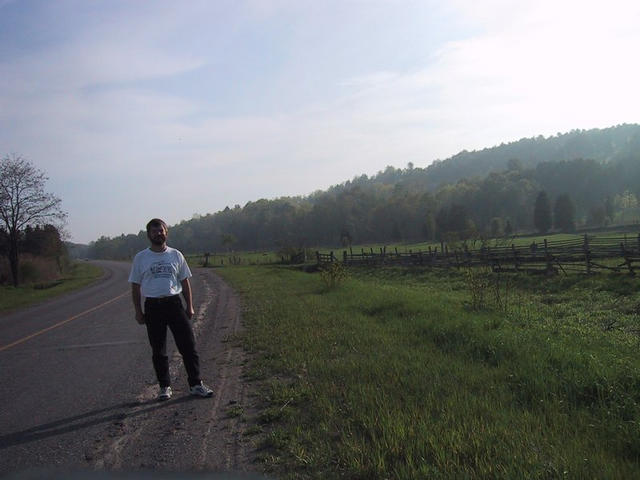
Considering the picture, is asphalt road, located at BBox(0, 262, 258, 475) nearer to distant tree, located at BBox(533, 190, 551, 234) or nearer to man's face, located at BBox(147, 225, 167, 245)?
man's face, located at BBox(147, 225, 167, 245)

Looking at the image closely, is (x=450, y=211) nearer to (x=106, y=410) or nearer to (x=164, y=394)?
(x=164, y=394)

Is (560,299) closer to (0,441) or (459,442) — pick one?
(459,442)

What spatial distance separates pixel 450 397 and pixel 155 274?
11.3 feet

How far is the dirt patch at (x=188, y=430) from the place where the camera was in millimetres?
3840

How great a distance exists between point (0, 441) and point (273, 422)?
2.40 metres

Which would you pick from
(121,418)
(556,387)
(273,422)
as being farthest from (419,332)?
(121,418)

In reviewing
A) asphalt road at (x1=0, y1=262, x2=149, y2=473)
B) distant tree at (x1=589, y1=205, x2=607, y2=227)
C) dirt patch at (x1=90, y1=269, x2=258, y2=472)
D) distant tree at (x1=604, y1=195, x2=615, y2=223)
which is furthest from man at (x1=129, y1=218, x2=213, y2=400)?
distant tree at (x1=604, y1=195, x2=615, y2=223)

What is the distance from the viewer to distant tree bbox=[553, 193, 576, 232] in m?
78.5

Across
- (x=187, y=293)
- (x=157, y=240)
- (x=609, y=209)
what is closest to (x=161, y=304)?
(x=187, y=293)

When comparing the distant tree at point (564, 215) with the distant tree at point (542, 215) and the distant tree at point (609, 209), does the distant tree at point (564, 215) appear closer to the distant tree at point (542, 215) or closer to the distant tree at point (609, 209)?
the distant tree at point (542, 215)

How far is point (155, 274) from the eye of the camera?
5668 mm

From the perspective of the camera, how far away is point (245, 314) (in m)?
12.9

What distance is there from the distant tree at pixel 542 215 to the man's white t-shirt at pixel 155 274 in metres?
82.1

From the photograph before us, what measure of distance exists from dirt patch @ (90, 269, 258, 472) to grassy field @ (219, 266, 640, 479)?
236 millimetres
